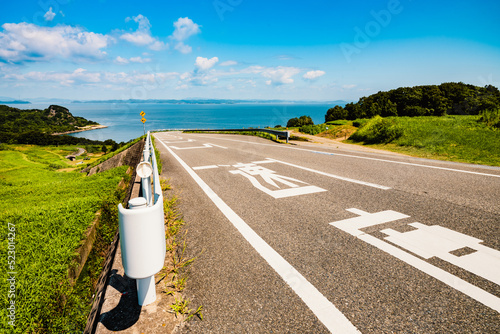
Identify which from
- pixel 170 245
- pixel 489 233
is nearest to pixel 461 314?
pixel 489 233

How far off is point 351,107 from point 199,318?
52.7m

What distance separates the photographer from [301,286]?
237 centimetres

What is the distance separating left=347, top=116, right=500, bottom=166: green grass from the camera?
9.37 meters

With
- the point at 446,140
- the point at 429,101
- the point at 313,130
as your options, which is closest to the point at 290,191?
the point at 446,140

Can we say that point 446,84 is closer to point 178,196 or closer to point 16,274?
point 178,196

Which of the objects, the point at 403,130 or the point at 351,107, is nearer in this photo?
the point at 403,130

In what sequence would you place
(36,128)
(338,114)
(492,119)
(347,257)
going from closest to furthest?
(347,257)
(492,119)
(338,114)
(36,128)

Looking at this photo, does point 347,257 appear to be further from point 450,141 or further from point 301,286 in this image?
point 450,141

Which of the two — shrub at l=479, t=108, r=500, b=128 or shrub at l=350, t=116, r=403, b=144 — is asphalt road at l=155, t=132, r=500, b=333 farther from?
shrub at l=350, t=116, r=403, b=144

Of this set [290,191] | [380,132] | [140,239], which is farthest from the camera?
[380,132]

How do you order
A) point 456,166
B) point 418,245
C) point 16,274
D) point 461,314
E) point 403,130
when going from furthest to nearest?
point 403,130 → point 456,166 → point 418,245 → point 16,274 → point 461,314

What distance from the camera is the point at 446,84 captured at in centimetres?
4278

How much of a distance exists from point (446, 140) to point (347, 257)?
1183 cm

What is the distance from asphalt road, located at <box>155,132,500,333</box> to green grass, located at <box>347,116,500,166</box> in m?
4.49
